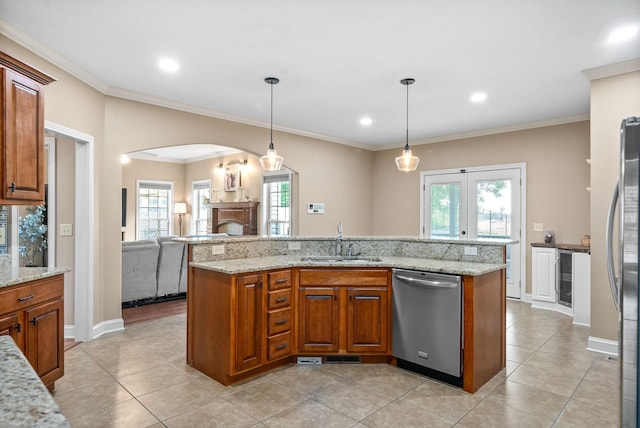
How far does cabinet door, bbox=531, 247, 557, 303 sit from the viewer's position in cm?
517

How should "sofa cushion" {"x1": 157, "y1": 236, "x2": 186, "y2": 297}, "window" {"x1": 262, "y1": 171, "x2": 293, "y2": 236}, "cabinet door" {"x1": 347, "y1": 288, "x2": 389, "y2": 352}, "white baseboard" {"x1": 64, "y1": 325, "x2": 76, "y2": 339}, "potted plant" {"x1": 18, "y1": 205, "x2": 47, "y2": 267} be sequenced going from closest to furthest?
"cabinet door" {"x1": 347, "y1": 288, "x2": 389, "y2": 352} < "white baseboard" {"x1": 64, "y1": 325, "x2": 76, "y2": 339} < "potted plant" {"x1": 18, "y1": 205, "x2": 47, "y2": 267} < "sofa cushion" {"x1": 157, "y1": 236, "x2": 186, "y2": 297} < "window" {"x1": 262, "y1": 171, "x2": 293, "y2": 236}

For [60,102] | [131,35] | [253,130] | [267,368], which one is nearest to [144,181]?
[253,130]

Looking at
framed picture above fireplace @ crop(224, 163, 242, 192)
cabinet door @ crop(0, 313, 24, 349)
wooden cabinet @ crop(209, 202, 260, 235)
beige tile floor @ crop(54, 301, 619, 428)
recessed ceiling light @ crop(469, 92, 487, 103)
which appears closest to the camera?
cabinet door @ crop(0, 313, 24, 349)

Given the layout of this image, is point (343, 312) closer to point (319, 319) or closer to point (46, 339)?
point (319, 319)

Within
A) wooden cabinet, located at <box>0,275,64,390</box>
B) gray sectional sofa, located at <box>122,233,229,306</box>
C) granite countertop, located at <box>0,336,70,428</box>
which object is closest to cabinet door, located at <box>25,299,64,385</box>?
wooden cabinet, located at <box>0,275,64,390</box>

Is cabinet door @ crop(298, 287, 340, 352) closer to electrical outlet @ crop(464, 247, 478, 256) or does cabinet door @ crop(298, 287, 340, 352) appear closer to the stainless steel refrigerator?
electrical outlet @ crop(464, 247, 478, 256)

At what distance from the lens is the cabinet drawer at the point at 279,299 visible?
3.12 m

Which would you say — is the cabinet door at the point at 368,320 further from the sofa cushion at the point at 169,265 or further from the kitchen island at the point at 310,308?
the sofa cushion at the point at 169,265

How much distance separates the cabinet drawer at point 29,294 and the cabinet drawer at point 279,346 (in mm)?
1597

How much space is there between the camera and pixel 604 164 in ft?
11.7

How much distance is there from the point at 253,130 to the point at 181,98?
1310 mm

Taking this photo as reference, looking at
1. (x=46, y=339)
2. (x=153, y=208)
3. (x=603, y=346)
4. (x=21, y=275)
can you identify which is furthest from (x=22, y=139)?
(x=153, y=208)

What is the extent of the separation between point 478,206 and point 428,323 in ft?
12.5

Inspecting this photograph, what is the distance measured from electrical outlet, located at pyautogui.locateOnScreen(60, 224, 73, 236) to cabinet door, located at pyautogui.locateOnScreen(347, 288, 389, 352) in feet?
9.73
